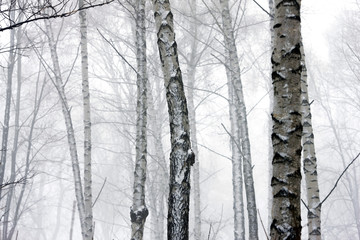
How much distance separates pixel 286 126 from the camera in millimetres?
2203

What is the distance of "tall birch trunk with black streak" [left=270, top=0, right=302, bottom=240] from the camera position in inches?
83.5

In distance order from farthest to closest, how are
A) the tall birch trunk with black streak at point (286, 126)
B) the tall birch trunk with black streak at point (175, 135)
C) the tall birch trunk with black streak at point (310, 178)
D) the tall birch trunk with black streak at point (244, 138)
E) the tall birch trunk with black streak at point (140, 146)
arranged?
the tall birch trunk with black streak at point (244, 138) < the tall birch trunk with black streak at point (140, 146) < the tall birch trunk with black streak at point (310, 178) < the tall birch trunk with black streak at point (175, 135) < the tall birch trunk with black streak at point (286, 126)

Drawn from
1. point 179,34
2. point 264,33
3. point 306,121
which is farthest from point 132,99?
point 306,121

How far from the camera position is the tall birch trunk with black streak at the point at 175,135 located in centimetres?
337

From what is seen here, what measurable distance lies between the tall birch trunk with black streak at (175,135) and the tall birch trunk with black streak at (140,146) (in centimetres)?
159

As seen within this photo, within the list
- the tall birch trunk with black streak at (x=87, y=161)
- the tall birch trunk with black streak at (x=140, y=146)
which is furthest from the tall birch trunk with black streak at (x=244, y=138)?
the tall birch trunk with black streak at (x=87, y=161)

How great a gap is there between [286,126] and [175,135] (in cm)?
149

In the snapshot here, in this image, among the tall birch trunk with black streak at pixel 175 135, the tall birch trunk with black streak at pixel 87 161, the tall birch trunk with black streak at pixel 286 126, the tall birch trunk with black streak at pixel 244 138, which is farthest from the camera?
the tall birch trunk with black streak at pixel 87 161

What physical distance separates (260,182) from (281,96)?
3798 centimetres

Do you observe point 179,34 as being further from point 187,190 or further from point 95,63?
point 187,190

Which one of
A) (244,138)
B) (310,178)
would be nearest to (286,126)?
(310,178)

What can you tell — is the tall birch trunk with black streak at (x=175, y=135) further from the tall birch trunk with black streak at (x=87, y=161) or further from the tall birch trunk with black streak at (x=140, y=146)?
the tall birch trunk with black streak at (x=87, y=161)

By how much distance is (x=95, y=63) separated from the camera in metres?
17.1

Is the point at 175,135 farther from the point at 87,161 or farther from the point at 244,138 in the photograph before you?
the point at 87,161
